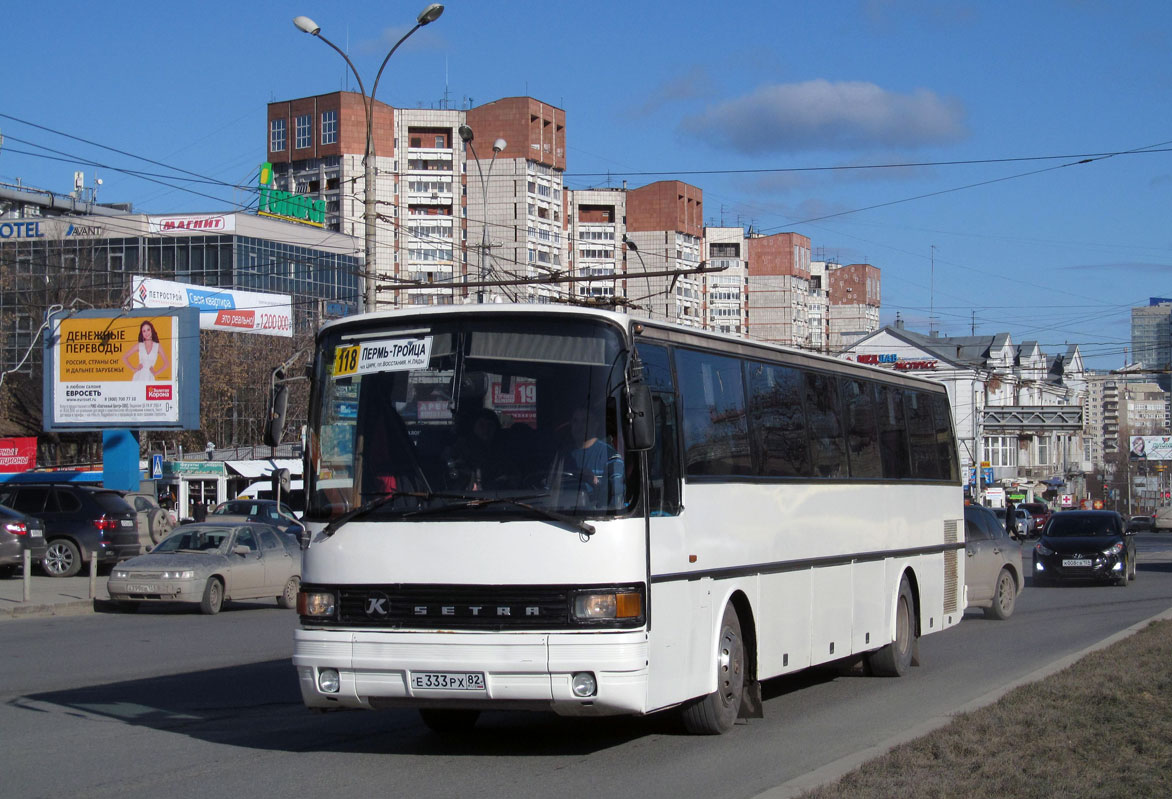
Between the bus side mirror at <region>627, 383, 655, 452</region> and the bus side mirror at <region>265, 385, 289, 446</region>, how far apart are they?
2409 mm

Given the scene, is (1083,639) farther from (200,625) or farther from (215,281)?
(215,281)

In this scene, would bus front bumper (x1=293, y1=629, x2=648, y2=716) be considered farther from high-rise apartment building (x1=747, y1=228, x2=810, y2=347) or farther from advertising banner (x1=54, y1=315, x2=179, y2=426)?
high-rise apartment building (x1=747, y1=228, x2=810, y2=347)

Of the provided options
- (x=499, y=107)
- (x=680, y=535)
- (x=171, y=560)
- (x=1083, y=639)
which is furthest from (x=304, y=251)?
(x=680, y=535)

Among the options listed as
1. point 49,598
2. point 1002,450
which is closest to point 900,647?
point 49,598

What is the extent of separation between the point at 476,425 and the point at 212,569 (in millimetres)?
13626

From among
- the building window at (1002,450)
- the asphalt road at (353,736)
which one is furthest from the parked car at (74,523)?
the building window at (1002,450)

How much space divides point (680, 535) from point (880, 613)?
4.87 m

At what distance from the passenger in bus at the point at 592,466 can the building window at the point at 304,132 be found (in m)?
122

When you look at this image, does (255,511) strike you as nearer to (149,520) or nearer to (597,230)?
(149,520)

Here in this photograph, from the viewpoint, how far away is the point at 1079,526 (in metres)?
29.2

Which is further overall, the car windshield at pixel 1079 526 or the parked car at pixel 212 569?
the car windshield at pixel 1079 526

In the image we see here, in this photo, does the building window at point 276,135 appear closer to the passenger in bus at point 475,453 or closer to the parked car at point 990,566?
the parked car at point 990,566

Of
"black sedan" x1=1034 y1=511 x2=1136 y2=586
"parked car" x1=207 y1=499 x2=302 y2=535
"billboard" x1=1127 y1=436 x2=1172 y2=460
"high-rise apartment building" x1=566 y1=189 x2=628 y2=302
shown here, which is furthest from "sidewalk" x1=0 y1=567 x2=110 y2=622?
"high-rise apartment building" x1=566 y1=189 x2=628 y2=302

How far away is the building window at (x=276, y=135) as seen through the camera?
418ft
